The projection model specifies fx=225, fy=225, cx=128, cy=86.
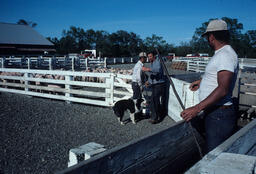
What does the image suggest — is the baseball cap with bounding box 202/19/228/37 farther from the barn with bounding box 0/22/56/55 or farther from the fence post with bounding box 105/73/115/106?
the barn with bounding box 0/22/56/55

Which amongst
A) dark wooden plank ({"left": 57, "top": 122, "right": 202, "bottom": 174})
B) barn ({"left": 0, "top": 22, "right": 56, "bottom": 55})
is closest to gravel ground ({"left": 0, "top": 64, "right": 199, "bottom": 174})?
dark wooden plank ({"left": 57, "top": 122, "right": 202, "bottom": 174})

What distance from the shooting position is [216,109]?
244cm

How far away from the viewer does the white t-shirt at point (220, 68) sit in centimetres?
221

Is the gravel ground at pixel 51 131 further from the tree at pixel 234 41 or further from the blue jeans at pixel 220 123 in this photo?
the tree at pixel 234 41

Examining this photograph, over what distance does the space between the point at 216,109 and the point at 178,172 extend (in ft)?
3.55

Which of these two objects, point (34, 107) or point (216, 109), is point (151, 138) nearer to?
point (216, 109)

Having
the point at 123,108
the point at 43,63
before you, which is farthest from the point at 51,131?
the point at 43,63

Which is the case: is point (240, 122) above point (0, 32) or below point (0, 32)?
below

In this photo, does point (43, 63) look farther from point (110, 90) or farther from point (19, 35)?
point (19, 35)

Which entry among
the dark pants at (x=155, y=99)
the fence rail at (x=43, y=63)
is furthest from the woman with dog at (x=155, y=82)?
the fence rail at (x=43, y=63)

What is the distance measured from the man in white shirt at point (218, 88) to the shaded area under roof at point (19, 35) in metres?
43.4

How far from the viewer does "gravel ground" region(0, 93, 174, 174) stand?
4.16 m

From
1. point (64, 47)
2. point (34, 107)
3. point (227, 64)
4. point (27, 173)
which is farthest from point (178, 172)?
point (64, 47)

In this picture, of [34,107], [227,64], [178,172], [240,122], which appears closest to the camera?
[227,64]
